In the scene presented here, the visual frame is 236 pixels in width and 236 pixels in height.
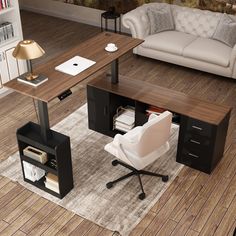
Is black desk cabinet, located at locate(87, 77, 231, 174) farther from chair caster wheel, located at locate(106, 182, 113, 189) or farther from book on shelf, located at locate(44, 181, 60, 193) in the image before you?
book on shelf, located at locate(44, 181, 60, 193)

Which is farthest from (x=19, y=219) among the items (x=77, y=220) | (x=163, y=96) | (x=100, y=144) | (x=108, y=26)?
(x=108, y=26)

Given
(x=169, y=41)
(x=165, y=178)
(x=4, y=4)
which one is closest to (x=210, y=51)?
(x=169, y=41)

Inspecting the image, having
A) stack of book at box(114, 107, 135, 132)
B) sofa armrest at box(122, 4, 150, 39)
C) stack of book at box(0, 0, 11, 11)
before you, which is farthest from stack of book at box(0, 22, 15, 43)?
stack of book at box(114, 107, 135, 132)

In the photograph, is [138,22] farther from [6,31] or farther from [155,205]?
[155,205]

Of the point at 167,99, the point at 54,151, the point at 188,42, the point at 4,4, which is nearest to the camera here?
the point at 54,151

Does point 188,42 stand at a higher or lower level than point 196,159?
higher

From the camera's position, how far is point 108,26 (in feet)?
27.7

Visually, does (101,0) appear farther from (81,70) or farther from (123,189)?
(123,189)

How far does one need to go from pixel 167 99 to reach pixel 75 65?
1165 mm

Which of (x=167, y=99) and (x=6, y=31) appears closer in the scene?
(x=167, y=99)

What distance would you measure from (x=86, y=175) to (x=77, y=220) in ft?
2.21

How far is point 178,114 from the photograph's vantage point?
4.64m

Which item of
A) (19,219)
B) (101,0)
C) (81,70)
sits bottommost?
(19,219)

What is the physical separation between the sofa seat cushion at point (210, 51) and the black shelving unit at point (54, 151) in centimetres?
309
